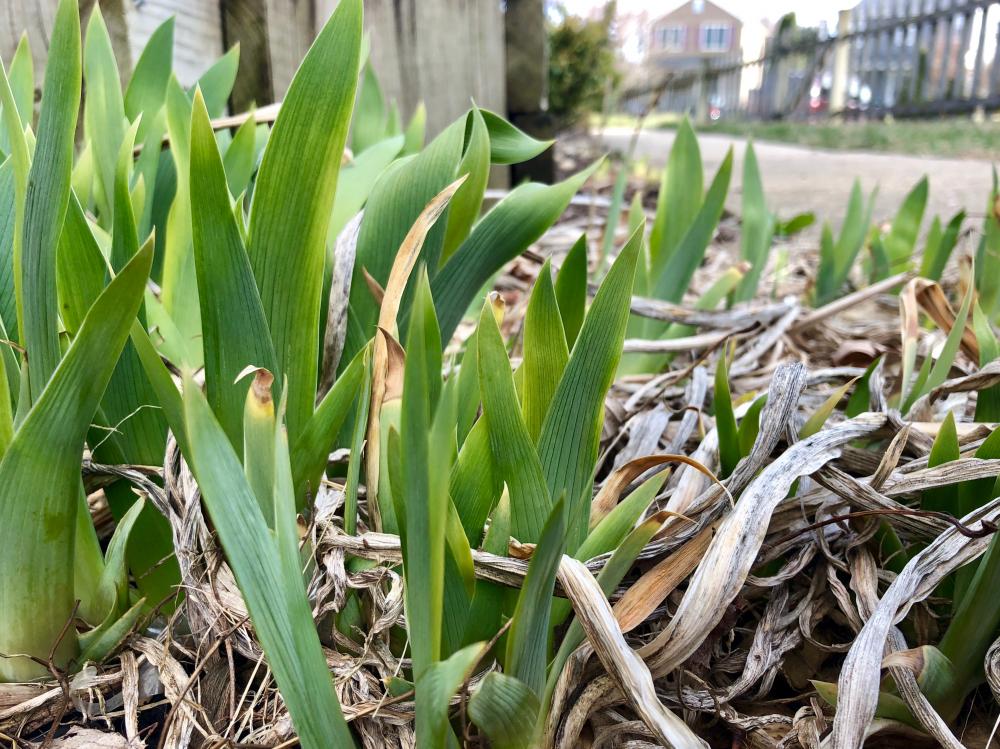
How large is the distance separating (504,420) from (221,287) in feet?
0.80

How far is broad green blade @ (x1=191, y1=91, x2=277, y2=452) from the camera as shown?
616mm

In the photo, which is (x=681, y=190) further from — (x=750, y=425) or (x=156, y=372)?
(x=156, y=372)

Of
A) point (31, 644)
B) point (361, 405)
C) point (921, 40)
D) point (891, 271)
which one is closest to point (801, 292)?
point (891, 271)

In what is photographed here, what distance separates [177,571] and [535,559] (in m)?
0.42

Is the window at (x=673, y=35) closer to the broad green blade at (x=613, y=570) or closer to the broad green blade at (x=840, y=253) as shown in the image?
the broad green blade at (x=840, y=253)

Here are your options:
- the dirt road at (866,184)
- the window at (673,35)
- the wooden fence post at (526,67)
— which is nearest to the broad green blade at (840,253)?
the dirt road at (866,184)

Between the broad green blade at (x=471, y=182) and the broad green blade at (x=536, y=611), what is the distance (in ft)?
1.39

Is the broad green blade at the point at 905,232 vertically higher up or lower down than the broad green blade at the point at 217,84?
lower down


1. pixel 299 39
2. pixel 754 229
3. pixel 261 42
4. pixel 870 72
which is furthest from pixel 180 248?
pixel 870 72

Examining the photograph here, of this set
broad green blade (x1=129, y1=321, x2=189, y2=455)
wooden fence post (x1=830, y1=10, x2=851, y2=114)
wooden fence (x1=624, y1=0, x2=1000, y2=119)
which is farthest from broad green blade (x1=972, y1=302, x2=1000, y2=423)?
wooden fence post (x1=830, y1=10, x2=851, y2=114)

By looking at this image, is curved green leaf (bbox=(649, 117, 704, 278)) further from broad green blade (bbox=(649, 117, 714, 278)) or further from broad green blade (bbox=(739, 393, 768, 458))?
broad green blade (bbox=(739, 393, 768, 458))

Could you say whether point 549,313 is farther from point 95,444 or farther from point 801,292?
point 801,292

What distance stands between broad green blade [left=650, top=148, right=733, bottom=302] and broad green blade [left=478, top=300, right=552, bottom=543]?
634 millimetres

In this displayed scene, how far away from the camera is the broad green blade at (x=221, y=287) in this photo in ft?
2.02
